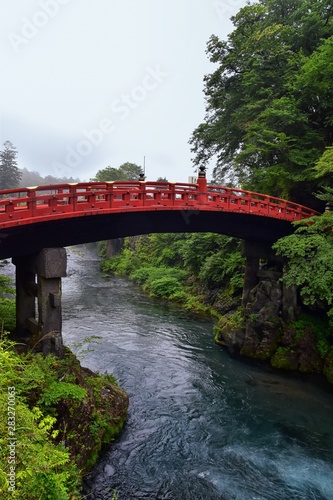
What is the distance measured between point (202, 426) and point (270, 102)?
19.8 m

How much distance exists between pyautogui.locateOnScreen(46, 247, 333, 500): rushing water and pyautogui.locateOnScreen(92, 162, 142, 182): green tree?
46.9 metres

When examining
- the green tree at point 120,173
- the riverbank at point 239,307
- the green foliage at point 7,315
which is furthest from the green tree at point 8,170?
the green foliage at point 7,315

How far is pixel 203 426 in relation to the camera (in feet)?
41.4

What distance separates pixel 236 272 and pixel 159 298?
923 centimetres

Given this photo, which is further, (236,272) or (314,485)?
(236,272)

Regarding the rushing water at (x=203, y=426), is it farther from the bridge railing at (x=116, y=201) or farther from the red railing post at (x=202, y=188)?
the red railing post at (x=202, y=188)

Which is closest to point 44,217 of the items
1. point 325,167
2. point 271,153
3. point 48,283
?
point 48,283

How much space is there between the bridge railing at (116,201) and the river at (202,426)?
565cm

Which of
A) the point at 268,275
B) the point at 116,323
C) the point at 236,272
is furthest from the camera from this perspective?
the point at 236,272

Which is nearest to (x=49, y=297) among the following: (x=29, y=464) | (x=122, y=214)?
(x=122, y=214)

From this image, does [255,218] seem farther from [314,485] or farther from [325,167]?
[314,485]

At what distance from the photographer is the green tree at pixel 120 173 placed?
2569 inches

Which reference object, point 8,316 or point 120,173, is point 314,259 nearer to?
point 8,316

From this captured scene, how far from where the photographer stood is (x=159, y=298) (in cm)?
3203
